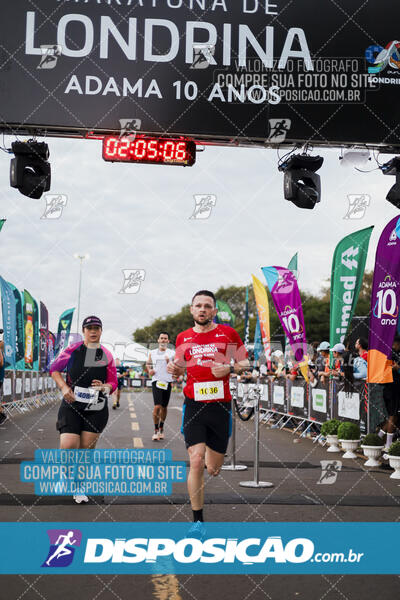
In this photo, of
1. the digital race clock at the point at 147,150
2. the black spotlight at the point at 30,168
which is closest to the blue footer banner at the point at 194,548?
the black spotlight at the point at 30,168

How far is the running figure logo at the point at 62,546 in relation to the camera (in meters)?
5.17

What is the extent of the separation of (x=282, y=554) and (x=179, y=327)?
97.1 m

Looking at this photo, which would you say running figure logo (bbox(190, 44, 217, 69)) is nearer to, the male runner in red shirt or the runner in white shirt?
the runner in white shirt

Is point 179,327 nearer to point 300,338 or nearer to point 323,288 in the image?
point 323,288

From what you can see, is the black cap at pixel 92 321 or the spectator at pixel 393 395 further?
the spectator at pixel 393 395

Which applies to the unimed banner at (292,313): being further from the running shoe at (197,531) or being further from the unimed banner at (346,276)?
the running shoe at (197,531)

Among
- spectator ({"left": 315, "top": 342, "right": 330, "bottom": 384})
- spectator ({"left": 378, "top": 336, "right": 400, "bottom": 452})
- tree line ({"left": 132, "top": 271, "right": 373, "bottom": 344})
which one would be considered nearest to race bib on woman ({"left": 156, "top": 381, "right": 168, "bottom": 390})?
spectator ({"left": 315, "top": 342, "right": 330, "bottom": 384})

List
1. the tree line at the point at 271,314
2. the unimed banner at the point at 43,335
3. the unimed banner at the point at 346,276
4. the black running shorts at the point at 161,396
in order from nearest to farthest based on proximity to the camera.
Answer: the unimed banner at the point at 346,276 < the black running shorts at the point at 161,396 < the unimed banner at the point at 43,335 < the tree line at the point at 271,314

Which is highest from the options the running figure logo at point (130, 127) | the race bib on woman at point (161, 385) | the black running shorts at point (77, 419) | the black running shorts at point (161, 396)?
the running figure logo at point (130, 127)

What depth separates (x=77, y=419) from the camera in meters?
7.80

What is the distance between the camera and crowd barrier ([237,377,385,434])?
11.9 metres

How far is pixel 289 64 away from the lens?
35.6ft

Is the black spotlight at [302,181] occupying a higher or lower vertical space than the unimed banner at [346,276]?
A: higher

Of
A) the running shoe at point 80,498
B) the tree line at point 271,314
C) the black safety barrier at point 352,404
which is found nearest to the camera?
the running shoe at point 80,498
